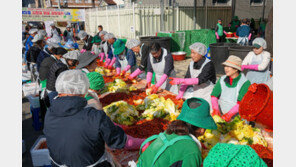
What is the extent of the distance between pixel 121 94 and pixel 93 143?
222cm

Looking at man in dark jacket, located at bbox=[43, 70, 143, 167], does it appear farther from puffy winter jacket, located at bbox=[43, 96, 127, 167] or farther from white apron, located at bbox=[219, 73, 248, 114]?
white apron, located at bbox=[219, 73, 248, 114]

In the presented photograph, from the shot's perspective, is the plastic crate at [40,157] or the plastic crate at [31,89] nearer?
the plastic crate at [40,157]

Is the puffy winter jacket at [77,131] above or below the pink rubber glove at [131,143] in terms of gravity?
above

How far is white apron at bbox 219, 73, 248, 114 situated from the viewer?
327cm

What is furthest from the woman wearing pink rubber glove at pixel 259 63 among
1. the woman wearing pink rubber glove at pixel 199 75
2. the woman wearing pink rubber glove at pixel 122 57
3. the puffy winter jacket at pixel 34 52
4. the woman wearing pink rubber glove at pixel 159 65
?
the puffy winter jacket at pixel 34 52

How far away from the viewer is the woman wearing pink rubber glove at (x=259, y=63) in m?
5.15

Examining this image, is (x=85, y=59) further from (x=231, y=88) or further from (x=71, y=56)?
(x=231, y=88)

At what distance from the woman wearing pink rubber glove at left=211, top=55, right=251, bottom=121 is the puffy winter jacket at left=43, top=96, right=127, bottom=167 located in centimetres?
190

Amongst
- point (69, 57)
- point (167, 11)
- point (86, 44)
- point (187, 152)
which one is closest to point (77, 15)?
point (167, 11)

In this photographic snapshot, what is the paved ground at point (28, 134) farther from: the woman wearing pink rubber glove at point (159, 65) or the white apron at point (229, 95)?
the white apron at point (229, 95)

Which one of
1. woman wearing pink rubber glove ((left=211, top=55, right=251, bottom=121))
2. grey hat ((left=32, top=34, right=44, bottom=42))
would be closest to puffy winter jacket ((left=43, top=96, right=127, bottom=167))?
woman wearing pink rubber glove ((left=211, top=55, right=251, bottom=121))

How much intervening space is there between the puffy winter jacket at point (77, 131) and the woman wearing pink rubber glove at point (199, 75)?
84.9 inches

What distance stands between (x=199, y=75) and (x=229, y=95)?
77 cm

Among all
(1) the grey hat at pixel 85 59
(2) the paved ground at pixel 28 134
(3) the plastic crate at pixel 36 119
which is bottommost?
(2) the paved ground at pixel 28 134
